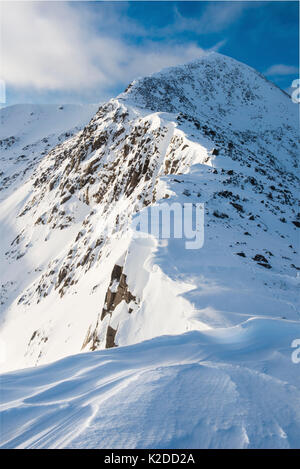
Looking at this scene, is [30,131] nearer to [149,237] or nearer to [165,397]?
[149,237]

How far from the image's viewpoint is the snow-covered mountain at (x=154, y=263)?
3.18 metres

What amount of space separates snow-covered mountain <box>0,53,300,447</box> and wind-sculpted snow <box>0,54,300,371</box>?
6cm

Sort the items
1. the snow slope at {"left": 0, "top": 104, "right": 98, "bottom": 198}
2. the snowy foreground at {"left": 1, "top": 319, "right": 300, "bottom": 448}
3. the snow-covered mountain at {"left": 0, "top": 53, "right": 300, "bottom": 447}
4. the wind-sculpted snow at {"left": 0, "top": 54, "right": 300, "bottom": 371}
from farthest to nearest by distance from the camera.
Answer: the snow slope at {"left": 0, "top": 104, "right": 98, "bottom": 198}
the wind-sculpted snow at {"left": 0, "top": 54, "right": 300, "bottom": 371}
the snow-covered mountain at {"left": 0, "top": 53, "right": 300, "bottom": 447}
the snowy foreground at {"left": 1, "top": 319, "right": 300, "bottom": 448}

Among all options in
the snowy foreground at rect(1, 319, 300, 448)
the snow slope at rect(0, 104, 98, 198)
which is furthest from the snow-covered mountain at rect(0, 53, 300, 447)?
the snow slope at rect(0, 104, 98, 198)

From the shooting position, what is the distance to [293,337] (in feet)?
11.7

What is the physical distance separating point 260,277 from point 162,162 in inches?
598

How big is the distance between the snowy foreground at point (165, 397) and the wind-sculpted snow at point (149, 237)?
38.5 inches

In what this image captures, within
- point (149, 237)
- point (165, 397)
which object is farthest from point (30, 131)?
point (165, 397)

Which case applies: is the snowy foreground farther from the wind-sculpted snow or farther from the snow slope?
the snow slope

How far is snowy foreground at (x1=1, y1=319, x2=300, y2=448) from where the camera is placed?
208 cm

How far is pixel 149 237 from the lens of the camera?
777 cm

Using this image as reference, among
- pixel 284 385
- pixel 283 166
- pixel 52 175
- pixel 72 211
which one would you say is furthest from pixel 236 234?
pixel 52 175

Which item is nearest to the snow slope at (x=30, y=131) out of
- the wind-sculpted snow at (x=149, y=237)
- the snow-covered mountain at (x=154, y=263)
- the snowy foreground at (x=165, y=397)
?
the wind-sculpted snow at (x=149, y=237)

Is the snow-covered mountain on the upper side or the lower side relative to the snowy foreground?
upper
